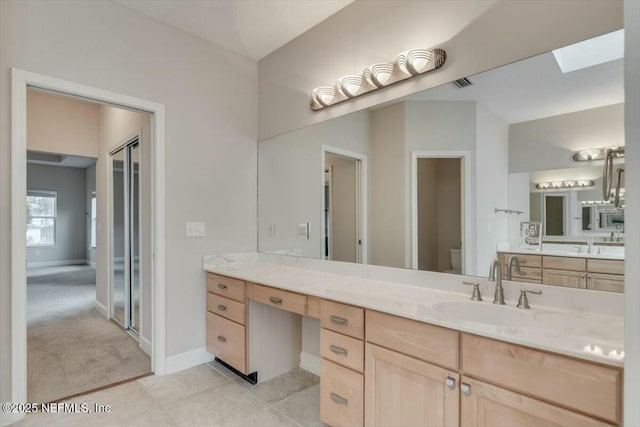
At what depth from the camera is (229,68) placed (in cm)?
294

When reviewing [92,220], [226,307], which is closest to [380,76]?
[226,307]

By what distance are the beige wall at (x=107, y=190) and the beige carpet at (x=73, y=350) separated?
0.27 meters

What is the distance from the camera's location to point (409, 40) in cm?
196

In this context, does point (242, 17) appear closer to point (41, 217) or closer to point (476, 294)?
point (476, 294)

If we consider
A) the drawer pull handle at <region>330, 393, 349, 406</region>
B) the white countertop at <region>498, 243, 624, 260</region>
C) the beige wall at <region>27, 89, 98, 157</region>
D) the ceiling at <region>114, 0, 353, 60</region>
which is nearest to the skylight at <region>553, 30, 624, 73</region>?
the white countertop at <region>498, 243, 624, 260</region>

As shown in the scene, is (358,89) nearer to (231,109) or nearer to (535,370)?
(231,109)

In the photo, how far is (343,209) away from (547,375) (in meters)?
1.63

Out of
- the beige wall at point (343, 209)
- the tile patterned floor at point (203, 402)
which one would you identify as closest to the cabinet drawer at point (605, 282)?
the beige wall at point (343, 209)

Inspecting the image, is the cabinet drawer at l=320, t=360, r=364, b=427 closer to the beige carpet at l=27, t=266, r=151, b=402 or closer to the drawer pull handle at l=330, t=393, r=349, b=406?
the drawer pull handle at l=330, t=393, r=349, b=406

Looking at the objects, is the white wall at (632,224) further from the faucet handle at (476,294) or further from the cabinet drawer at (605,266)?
the faucet handle at (476,294)

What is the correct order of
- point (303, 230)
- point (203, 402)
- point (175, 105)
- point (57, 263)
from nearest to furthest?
point (203, 402) → point (175, 105) → point (303, 230) → point (57, 263)

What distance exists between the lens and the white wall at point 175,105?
6.38 ft

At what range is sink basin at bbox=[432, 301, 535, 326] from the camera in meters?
1.46

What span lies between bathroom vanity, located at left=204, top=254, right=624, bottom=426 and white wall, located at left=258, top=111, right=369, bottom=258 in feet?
1.72
